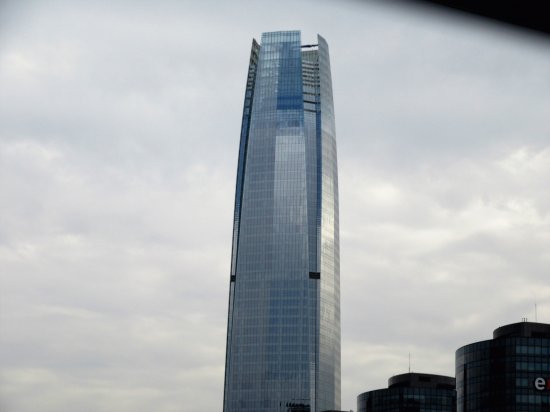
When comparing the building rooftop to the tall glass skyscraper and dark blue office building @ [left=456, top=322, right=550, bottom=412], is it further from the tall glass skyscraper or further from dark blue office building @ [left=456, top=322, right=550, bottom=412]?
the tall glass skyscraper

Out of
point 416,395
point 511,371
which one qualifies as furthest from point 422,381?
point 511,371

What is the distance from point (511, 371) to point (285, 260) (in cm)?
5939

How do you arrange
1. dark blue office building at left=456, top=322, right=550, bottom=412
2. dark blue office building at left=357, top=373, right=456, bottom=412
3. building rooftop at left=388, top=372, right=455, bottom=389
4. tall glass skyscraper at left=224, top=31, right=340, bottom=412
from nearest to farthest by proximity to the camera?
dark blue office building at left=456, top=322, right=550, bottom=412, dark blue office building at left=357, top=373, right=456, bottom=412, building rooftop at left=388, top=372, right=455, bottom=389, tall glass skyscraper at left=224, top=31, right=340, bottom=412

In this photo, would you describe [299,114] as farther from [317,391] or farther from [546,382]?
[546,382]

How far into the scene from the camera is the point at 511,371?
321ft

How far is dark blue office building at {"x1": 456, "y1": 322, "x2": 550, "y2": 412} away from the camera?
318 feet

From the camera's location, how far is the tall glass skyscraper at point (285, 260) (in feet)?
484

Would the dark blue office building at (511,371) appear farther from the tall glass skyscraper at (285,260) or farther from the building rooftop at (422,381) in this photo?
the tall glass skyscraper at (285,260)

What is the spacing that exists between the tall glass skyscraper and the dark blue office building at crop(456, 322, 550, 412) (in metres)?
46.6

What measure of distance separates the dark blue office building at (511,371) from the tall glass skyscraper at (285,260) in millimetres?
46599

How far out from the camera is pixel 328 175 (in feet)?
507

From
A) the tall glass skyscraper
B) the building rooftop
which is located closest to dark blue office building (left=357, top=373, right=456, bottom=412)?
the building rooftop

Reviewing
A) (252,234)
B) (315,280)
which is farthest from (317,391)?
(252,234)

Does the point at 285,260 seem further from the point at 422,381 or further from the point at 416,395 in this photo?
the point at 416,395
